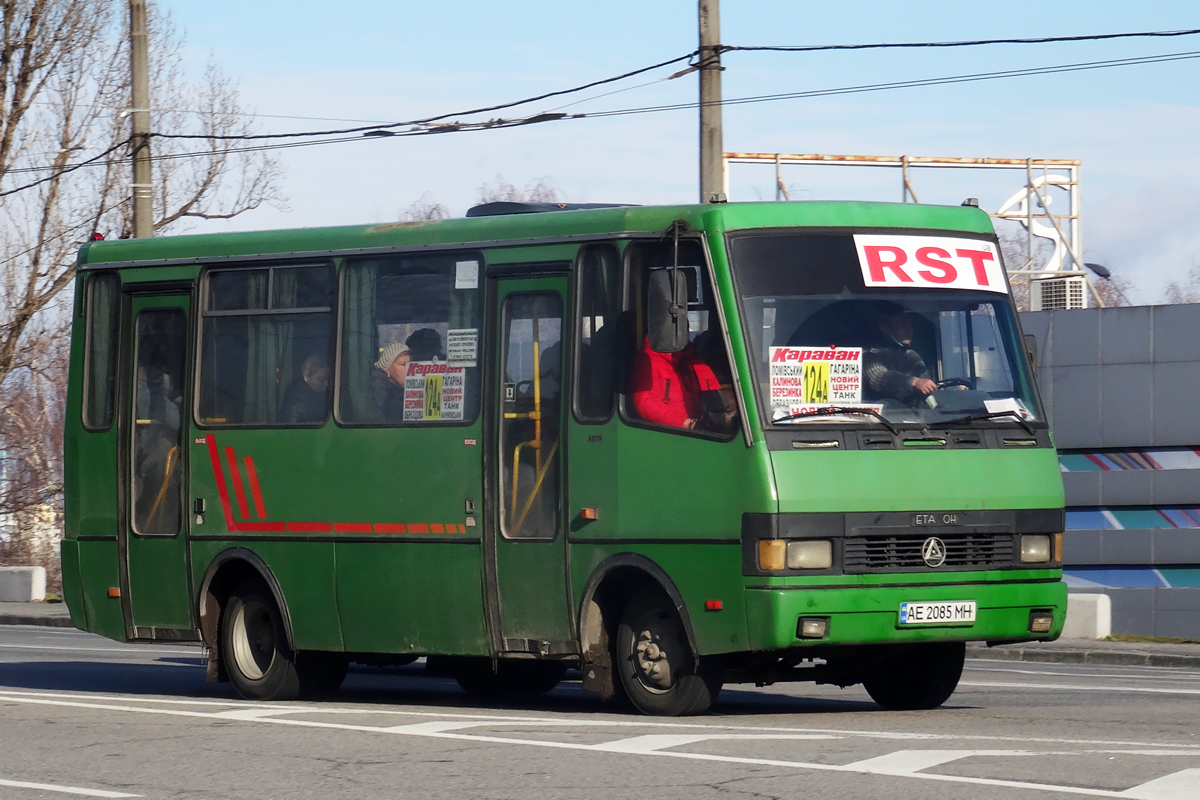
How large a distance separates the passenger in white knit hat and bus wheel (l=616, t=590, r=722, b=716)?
2.35 m

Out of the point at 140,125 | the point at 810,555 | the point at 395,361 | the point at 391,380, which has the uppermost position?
the point at 140,125

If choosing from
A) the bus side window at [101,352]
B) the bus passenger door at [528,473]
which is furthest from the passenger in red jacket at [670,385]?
the bus side window at [101,352]

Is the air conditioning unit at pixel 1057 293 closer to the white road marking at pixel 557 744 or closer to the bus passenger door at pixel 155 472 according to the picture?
the bus passenger door at pixel 155 472

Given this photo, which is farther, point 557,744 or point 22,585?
point 22,585

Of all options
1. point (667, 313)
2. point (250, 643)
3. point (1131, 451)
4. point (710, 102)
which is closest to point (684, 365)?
point (667, 313)

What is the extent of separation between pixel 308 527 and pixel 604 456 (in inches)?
108

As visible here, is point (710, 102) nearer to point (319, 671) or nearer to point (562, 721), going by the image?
point (319, 671)

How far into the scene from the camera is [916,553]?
1098 centimetres

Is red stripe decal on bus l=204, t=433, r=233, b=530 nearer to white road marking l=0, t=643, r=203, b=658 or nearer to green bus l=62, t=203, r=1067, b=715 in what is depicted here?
green bus l=62, t=203, r=1067, b=715

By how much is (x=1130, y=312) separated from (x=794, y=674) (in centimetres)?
1782

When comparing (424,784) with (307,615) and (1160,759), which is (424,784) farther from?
(307,615)

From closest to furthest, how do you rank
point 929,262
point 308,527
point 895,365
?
point 895,365, point 929,262, point 308,527

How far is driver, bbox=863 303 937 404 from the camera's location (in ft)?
36.4

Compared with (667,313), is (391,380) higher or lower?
lower
